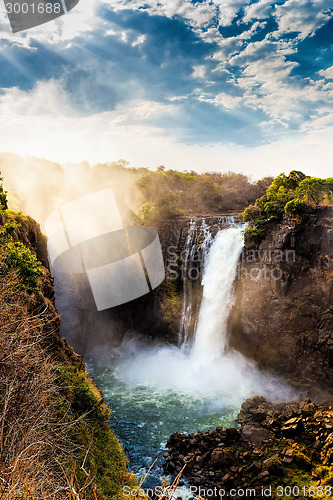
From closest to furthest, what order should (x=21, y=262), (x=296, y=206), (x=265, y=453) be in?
(x=21, y=262) < (x=265, y=453) < (x=296, y=206)

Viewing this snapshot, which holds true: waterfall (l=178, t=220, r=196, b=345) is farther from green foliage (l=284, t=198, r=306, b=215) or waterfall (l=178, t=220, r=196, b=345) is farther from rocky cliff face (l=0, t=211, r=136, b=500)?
rocky cliff face (l=0, t=211, r=136, b=500)

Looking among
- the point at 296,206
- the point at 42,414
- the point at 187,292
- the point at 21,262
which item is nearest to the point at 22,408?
the point at 42,414

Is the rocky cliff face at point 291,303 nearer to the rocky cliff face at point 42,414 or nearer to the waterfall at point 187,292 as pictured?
the waterfall at point 187,292

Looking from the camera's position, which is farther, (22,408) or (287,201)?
(287,201)

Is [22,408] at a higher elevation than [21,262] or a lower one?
lower

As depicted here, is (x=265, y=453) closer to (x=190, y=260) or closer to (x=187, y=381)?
(x=187, y=381)

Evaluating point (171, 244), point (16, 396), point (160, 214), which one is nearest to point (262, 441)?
point (16, 396)
